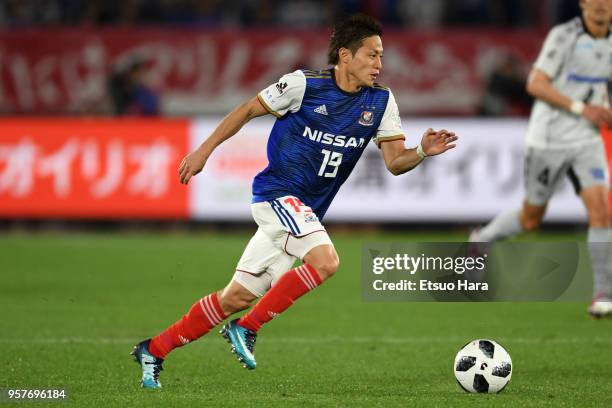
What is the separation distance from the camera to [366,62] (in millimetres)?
6438

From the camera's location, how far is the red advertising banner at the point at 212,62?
17844 millimetres

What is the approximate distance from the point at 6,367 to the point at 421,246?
2.50 m

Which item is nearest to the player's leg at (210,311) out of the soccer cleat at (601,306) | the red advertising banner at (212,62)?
the soccer cleat at (601,306)

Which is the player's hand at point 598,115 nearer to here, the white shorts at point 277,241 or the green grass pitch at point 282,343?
the green grass pitch at point 282,343

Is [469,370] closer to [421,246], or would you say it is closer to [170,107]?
[421,246]

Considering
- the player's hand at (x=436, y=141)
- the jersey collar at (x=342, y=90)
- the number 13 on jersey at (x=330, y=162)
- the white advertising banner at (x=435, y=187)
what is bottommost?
the white advertising banner at (x=435, y=187)

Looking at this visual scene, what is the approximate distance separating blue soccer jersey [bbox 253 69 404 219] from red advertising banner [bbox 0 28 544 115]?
11.3 m

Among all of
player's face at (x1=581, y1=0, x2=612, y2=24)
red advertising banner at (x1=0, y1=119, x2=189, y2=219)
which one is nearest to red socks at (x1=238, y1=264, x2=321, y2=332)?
player's face at (x1=581, y1=0, x2=612, y2=24)

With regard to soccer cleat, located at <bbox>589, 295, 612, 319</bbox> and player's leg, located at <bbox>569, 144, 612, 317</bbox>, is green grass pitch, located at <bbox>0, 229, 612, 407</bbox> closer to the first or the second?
soccer cleat, located at <bbox>589, 295, 612, 319</bbox>

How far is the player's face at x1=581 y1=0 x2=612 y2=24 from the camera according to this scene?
8.93 metres

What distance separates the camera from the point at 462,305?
10344mm

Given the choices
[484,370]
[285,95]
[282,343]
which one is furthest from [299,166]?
Answer: [282,343]

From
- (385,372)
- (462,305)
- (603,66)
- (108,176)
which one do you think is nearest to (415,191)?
(108,176)

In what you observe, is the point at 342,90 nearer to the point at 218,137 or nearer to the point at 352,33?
the point at 352,33
